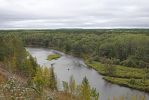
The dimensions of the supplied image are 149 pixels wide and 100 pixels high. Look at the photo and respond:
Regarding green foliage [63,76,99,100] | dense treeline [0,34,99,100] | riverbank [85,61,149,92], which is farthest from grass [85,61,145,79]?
green foliage [63,76,99,100]

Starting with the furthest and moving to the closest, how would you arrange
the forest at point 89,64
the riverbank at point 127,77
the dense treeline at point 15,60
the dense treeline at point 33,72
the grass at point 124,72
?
the grass at point 124,72
the riverbank at point 127,77
the dense treeline at point 15,60
the forest at point 89,64
the dense treeline at point 33,72

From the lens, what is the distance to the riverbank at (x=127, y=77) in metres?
48.0

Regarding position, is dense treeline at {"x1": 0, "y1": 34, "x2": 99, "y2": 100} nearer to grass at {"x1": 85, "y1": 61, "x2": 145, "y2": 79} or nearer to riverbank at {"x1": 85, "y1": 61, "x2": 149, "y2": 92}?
riverbank at {"x1": 85, "y1": 61, "x2": 149, "y2": 92}

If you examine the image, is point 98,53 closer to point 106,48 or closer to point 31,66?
point 106,48

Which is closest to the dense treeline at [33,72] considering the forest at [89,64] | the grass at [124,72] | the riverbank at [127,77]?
the forest at [89,64]

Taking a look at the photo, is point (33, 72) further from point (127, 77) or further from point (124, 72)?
point (124, 72)

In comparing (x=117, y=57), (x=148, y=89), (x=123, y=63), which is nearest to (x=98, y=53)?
(x=117, y=57)

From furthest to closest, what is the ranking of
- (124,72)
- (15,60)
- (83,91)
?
(124,72), (15,60), (83,91)

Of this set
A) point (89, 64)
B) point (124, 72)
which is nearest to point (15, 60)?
point (124, 72)

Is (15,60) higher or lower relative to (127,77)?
higher

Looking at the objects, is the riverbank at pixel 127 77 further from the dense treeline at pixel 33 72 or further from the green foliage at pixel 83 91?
the green foliage at pixel 83 91

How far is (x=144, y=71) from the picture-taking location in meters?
60.5

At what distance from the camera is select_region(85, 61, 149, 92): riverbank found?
4798 centimetres

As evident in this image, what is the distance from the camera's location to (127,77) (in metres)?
56.2
